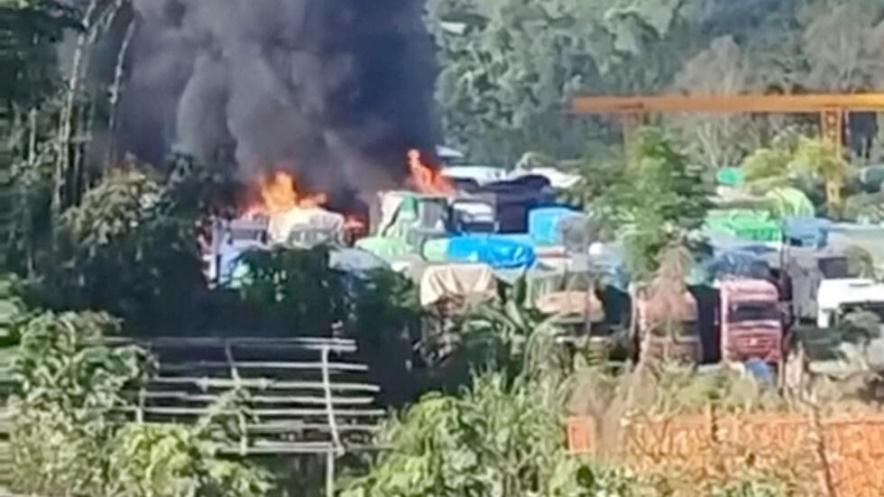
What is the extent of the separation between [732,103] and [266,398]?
23.8 inches

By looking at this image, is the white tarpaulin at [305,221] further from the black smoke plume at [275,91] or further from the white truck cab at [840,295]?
the white truck cab at [840,295]

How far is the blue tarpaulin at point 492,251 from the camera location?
144cm

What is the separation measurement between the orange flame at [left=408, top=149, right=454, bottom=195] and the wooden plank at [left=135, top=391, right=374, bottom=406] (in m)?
0.24

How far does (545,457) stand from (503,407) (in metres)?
0.07

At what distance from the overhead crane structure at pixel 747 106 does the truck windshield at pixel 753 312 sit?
0.46ft

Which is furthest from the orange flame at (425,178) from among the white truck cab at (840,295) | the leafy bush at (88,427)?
the white truck cab at (840,295)

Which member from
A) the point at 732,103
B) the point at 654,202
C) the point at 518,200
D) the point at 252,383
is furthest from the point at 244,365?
the point at 732,103

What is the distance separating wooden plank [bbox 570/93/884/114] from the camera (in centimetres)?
145

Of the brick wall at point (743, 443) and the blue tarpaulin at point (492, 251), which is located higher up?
the blue tarpaulin at point (492, 251)

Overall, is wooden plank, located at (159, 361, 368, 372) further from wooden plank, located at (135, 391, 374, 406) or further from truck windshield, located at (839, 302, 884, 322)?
truck windshield, located at (839, 302, 884, 322)

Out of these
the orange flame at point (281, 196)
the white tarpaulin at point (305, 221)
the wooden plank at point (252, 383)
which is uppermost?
the orange flame at point (281, 196)

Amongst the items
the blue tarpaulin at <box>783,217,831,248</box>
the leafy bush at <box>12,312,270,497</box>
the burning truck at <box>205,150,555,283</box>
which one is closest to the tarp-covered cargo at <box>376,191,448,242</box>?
the burning truck at <box>205,150,555,283</box>

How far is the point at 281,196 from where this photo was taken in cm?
143

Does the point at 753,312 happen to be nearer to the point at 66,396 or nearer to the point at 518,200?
the point at 518,200
